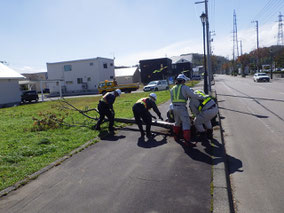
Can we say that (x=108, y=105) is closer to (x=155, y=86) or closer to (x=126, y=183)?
(x=126, y=183)

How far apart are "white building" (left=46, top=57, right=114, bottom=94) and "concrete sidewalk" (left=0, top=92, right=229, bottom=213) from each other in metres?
41.3

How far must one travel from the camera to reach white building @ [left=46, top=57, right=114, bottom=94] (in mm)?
46000

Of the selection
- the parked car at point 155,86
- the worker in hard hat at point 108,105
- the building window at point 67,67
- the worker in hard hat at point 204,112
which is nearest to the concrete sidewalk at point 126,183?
the worker in hard hat at point 204,112

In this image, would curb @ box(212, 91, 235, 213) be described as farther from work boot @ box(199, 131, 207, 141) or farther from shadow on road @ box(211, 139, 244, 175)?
work boot @ box(199, 131, 207, 141)

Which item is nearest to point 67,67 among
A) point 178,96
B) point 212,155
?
point 178,96

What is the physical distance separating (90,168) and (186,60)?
72472 mm

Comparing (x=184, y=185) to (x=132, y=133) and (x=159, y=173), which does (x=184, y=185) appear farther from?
(x=132, y=133)

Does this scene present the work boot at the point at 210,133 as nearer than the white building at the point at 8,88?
Yes

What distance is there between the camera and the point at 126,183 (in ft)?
13.6

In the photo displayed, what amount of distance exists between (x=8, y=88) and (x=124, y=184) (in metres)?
27.9

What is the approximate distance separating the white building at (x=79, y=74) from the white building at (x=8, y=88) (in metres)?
17.3

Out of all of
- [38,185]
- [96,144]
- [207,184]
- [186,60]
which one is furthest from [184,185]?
[186,60]

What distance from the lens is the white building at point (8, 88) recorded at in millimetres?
26312

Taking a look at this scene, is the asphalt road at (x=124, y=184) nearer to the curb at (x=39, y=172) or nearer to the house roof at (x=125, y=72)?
the curb at (x=39, y=172)
